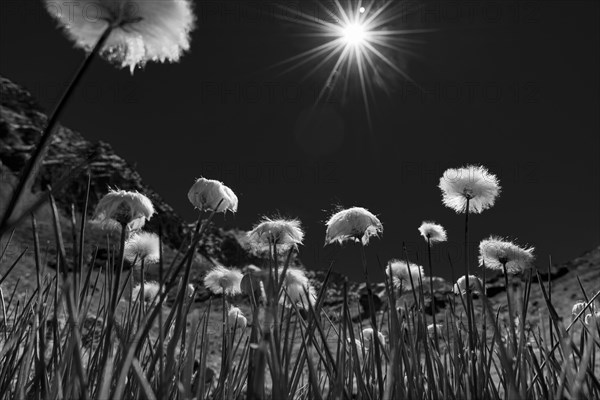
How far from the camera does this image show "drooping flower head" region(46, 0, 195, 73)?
105cm

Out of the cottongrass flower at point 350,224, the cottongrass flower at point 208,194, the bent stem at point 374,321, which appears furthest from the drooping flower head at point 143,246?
the bent stem at point 374,321

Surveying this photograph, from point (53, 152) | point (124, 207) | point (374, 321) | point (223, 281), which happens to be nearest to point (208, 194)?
point (124, 207)

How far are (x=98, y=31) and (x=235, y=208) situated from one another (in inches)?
79.3

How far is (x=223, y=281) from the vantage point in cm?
Result: 367

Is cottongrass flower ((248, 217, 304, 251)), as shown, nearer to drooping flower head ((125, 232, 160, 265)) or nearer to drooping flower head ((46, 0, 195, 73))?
drooping flower head ((125, 232, 160, 265))

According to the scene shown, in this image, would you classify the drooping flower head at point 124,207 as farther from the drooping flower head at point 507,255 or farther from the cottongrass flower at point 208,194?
the drooping flower head at point 507,255

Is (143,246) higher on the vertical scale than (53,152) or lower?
lower

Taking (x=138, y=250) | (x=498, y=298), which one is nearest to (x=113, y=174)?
(x=498, y=298)

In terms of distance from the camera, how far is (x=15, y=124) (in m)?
156

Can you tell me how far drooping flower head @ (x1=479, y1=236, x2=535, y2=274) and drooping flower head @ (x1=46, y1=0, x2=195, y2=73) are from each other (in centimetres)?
240

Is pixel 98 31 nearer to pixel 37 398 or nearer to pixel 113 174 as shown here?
pixel 37 398

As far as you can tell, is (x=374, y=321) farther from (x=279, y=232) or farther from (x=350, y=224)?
(x=279, y=232)

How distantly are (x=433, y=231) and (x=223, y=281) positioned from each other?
1608 mm

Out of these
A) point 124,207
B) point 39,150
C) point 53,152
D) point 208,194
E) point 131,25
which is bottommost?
point 39,150
